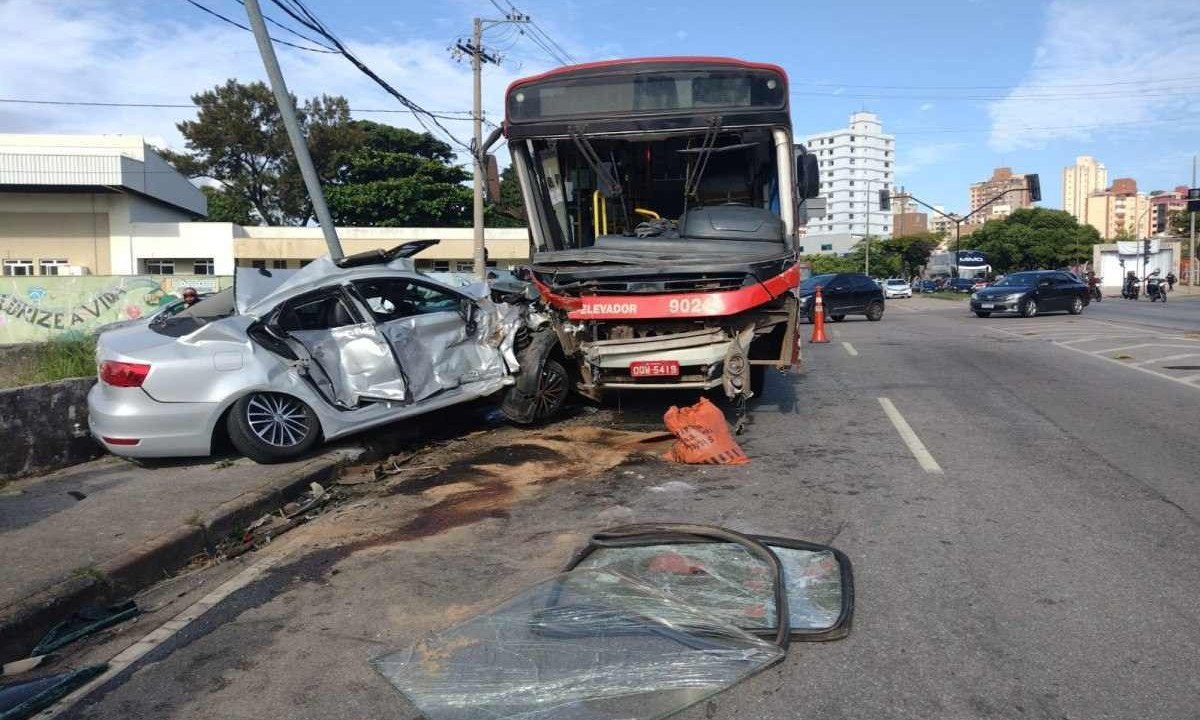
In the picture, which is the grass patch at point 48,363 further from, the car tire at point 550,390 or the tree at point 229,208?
the tree at point 229,208

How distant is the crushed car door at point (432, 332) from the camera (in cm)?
785

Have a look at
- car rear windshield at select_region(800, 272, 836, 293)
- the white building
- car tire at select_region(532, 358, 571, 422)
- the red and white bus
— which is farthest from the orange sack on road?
the white building

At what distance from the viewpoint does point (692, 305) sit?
7.47 m

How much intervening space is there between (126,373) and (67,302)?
43.9ft

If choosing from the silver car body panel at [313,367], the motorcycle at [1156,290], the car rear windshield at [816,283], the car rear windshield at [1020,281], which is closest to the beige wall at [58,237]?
the car rear windshield at [816,283]

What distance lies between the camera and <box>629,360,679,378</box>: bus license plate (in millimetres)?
7660

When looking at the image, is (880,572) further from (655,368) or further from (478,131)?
(478,131)

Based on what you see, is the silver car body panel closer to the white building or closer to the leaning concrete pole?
the leaning concrete pole

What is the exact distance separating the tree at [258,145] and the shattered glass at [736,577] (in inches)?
1978

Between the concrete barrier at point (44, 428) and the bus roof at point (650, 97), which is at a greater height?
the bus roof at point (650, 97)

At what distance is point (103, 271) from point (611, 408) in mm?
32946

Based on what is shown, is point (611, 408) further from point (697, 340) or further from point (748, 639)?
point (748, 639)

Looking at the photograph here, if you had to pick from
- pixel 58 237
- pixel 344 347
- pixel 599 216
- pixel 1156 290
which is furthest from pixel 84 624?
pixel 1156 290

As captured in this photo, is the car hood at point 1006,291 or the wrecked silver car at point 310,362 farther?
the car hood at point 1006,291
